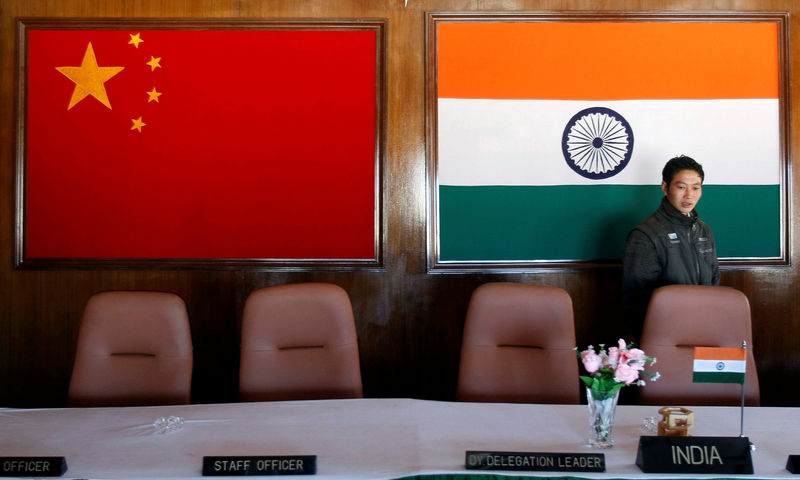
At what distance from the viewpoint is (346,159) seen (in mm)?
3293

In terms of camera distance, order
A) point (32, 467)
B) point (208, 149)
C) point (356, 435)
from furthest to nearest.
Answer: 1. point (208, 149)
2. point (356, 435)
3. point (32, 467)

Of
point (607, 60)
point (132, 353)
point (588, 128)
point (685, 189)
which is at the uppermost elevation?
point (607, 60)

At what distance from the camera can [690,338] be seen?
226 centimetres

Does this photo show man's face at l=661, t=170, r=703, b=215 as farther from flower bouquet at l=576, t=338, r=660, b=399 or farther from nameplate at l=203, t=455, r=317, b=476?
nameplate at l=203, t=455, r=317, b=476

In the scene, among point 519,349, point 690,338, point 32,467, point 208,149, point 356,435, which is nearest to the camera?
point 32,467

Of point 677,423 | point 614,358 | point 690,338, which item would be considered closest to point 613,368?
point 614,358

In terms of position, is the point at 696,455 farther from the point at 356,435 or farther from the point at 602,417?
the point at 356,435

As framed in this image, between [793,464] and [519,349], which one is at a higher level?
[519,349]

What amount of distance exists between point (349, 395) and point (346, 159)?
1.39 m

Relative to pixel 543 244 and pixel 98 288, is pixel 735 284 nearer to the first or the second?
pixel 543 244

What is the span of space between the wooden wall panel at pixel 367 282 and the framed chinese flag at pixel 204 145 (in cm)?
7

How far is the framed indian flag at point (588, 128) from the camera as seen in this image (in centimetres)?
331

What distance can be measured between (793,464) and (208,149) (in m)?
2.88

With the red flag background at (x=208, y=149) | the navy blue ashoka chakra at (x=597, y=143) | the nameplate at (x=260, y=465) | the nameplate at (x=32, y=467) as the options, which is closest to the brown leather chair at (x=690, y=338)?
the navy blue ashoka chakra at (x=597, y=143)
